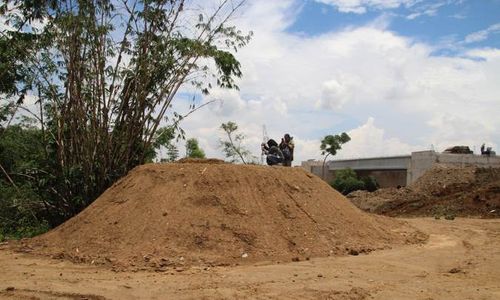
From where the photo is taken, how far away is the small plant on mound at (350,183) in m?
33.9

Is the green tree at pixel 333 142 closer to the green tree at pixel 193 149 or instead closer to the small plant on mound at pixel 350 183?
the small plant on mound at pixel 350 183

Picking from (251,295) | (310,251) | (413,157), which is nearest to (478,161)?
(413,157)

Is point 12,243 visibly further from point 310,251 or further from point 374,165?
point 374,165

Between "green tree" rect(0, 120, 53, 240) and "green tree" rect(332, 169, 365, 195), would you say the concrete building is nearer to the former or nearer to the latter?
"green tree" rect(332, 169, 365, 195)

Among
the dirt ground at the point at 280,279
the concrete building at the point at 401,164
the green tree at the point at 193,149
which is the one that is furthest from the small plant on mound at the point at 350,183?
the dirt ground at the point at 280,279

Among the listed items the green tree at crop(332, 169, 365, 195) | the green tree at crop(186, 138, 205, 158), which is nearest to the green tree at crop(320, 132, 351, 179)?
the green tree at crop(332, 169, 365, 195)

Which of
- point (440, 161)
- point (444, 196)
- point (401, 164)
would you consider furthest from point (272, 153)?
point (401, 164)

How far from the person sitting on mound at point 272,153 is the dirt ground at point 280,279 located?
169 inches

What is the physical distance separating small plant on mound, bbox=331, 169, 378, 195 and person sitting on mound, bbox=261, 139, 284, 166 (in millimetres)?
20689

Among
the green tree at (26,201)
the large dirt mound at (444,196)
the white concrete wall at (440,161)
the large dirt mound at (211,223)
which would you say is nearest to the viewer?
the large dirt mound at (211,223)

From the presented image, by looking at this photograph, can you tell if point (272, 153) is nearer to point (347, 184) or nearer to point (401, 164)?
point (347, 184)

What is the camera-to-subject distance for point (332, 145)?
35312 millimetres

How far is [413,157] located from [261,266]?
85.2 feet

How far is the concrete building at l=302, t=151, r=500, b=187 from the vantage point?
30.5 meters
